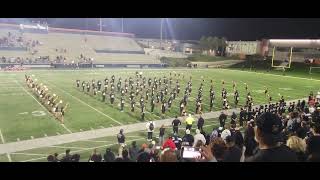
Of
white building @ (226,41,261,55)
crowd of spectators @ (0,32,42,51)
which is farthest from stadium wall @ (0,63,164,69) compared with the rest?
white building @ (226,41,261,55)

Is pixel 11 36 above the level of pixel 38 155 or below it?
above

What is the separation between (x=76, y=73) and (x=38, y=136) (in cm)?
1717

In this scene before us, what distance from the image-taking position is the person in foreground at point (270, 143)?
9.70ft

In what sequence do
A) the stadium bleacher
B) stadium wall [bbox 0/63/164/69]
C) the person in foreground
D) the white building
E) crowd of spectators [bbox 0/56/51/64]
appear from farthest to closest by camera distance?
the stadium bleacher
stadium wall [bbox 0/63/164/69]
crowd of spectators [bbox 0/56/51/64]
the white building
the person in foreground

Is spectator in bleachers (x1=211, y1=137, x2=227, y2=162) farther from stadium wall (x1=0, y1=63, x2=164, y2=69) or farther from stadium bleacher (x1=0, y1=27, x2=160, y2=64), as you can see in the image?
stadium bleacher (x1=0, y1=27, x2=160, y2=64)

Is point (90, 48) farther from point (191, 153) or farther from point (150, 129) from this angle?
point (191, 153)

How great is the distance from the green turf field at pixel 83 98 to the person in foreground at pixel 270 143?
814 cm

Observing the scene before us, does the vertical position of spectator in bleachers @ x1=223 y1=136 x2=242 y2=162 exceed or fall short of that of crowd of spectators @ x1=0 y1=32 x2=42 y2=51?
it falls short

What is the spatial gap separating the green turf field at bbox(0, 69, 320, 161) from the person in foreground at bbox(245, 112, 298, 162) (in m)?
8.14

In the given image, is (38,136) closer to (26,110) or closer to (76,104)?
(26,110)

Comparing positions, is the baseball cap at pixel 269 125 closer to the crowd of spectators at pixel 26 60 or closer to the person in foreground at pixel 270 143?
the person in foreground at pixel 270 143

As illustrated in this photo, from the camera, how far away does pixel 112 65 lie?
3253cm

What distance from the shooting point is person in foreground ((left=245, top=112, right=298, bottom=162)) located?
2957 mm
